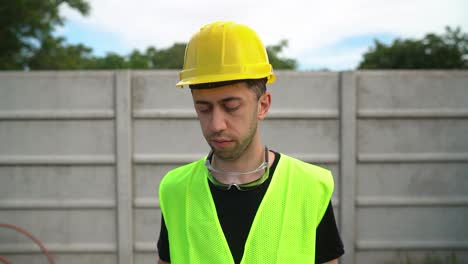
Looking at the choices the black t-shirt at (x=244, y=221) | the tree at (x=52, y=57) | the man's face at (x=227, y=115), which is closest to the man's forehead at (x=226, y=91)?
the man's face at (x=227, y=115)

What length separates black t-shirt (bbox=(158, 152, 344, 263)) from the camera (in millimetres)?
1331

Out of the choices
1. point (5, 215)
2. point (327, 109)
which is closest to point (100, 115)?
point (5, 215)

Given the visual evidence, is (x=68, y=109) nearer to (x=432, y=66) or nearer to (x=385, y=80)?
(x=385, y=80)

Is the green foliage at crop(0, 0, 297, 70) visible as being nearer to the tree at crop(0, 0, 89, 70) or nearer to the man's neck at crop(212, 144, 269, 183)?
the tree at crop(0, 0, 89, 70)

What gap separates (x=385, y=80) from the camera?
13.1 feet

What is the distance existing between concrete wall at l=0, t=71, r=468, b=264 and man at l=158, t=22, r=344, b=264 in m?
2.59

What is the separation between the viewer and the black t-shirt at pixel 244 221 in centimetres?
133

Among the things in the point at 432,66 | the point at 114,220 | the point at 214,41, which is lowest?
the point at 114,220

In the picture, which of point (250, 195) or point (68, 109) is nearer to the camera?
point (250, 195)

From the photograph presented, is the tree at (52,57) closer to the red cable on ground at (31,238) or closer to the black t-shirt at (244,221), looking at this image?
the red cable on ground at (31,238)

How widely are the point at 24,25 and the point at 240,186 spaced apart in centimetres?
1153

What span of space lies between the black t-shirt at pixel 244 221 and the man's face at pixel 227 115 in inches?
6.2

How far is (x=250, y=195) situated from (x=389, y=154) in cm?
303

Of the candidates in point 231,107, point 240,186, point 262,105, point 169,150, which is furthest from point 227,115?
point 169,150
